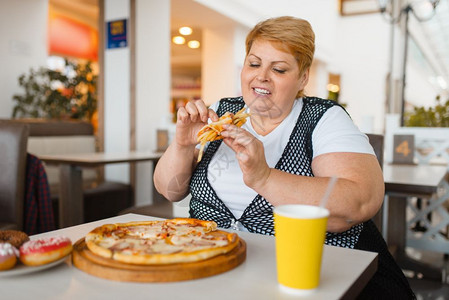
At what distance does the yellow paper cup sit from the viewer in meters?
0.67

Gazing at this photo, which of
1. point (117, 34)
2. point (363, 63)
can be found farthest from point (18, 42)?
point (363, 63)

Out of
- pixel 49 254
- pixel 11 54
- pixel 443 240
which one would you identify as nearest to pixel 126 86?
pixel 11 54

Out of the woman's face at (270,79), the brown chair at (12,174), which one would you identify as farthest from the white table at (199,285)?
the brown chair at (12,174)

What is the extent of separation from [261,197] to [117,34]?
3.98 metres

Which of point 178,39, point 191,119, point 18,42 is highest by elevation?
point 178,39

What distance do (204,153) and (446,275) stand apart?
7.75 feet

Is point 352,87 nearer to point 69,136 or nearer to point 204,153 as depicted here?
point 69,136

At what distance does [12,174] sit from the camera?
223 centimetres

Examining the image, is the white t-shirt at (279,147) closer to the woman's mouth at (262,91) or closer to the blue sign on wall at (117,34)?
the woman's mouth at (262,91)

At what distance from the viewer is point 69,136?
4613 millimetres

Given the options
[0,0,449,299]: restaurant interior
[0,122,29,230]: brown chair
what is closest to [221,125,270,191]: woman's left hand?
[0,0,449,299]: restaurant interior

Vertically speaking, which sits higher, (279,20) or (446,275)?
(279,20)

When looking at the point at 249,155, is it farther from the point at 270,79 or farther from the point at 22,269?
the point at 22,269

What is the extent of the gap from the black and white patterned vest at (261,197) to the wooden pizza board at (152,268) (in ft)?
1.47
